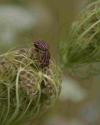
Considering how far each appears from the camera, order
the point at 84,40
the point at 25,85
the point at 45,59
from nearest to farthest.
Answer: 1. the point at 25,85
2. the point at 45,59
3. the point at 84,40

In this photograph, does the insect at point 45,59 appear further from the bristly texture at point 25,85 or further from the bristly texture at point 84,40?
the bristly texture at point 84,40

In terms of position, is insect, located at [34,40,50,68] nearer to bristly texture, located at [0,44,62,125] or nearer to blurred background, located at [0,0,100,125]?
bristly texture, located at [0,44,62,125]

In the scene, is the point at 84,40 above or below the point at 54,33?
below

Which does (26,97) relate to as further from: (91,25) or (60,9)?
(60,9)

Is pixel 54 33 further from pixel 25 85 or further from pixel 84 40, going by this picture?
pixel 25 85

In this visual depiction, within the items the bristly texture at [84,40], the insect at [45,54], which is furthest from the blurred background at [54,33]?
the insect at [45,54]

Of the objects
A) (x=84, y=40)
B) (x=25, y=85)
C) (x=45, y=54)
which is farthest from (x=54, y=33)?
(x=25, y=85)
